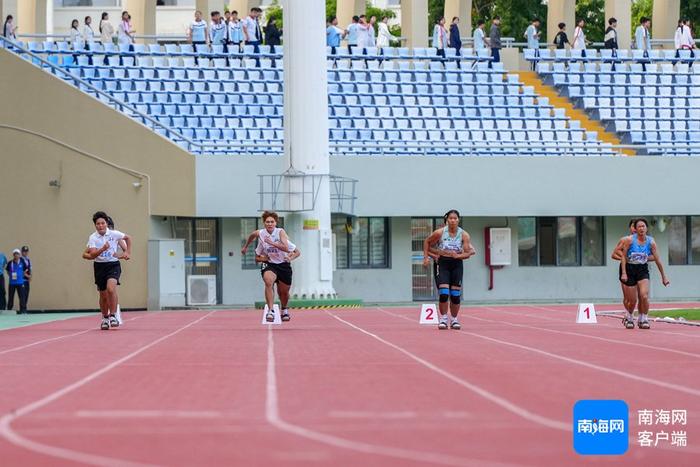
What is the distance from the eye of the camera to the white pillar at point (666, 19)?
50.4 metres

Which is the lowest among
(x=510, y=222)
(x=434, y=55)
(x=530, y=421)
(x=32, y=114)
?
(x=530, y=421)

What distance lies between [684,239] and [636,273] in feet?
62.9

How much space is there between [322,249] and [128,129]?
6.32 m

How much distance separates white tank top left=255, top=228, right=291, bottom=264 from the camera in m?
23.6

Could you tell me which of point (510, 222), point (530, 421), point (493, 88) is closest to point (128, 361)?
Answer: point (530, 421)

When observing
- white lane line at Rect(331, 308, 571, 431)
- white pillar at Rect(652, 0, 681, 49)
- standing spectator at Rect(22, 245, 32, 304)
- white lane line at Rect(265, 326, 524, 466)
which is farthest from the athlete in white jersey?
white pillar at Rect(652, 0, 681, 49)

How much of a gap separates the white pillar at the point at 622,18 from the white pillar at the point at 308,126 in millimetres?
16853

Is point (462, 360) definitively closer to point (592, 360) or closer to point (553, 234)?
A: point (592, 360)

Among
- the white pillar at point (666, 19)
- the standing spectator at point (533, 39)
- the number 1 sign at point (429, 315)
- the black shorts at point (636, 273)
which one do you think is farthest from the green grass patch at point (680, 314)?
the white pillar at point (666, 19)

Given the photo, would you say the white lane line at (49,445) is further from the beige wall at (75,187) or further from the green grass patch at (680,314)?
the beige wall at (75,187)

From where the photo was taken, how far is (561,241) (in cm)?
4106

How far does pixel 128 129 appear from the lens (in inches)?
1454

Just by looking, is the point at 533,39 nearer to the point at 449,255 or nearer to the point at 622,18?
the point at 622,18

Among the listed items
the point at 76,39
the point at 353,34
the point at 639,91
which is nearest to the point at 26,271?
the point at 76,39
